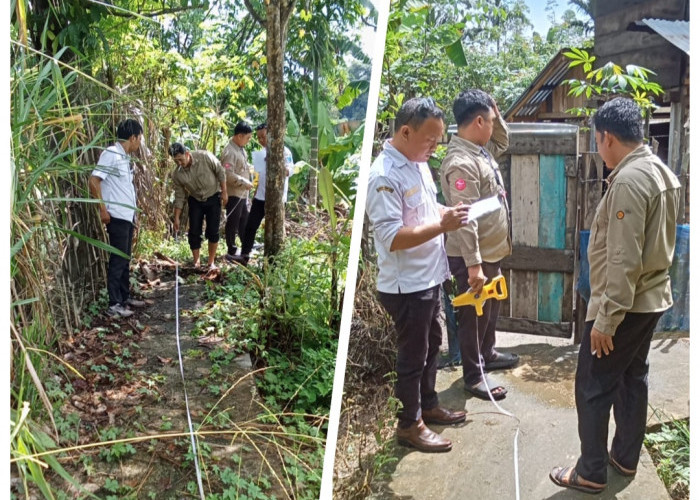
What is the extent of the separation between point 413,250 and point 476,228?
16 centimetres

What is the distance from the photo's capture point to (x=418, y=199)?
1681 mm

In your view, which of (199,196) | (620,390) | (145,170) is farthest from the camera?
(199,196)

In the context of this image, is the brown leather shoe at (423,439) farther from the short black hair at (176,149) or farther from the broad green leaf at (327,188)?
the short black hair at (176,149)

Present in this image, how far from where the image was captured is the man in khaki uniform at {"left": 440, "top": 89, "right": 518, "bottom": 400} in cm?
166

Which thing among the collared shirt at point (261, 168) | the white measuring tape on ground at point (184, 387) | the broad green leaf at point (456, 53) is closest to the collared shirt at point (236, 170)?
the collared shirt at point (261, 168)

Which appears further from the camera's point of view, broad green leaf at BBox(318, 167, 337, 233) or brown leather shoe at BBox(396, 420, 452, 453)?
broad green leaf at BBox(318, 167, 337, 233)

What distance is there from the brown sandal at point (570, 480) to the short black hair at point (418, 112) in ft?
2.80

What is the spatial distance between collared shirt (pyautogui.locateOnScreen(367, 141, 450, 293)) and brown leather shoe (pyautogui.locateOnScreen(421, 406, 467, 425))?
0.31m

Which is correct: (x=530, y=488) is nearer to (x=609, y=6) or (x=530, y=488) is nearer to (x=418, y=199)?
(x=418, y=199)

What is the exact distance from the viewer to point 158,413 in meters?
2.37

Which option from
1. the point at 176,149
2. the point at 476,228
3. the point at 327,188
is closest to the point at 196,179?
the point at 176,149

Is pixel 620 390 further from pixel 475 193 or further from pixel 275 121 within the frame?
pixel 275 121

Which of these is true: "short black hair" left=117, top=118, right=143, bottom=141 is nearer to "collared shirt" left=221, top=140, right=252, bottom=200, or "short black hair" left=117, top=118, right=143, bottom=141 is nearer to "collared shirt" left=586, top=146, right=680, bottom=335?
"collared shirt" left=221, top=140, right=252, bottom=200

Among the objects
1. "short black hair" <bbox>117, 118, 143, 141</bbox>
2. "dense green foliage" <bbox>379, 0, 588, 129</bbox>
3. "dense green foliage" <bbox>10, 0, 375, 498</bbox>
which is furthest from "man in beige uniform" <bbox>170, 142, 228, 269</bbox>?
"dense green foliage" <bbox>379, 0, 588, 129</bbox>
